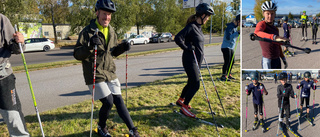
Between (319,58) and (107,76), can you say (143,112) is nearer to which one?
(107,76)

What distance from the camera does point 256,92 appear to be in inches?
74.6

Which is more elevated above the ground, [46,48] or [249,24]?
[249,24]

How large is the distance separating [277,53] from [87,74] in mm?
2326

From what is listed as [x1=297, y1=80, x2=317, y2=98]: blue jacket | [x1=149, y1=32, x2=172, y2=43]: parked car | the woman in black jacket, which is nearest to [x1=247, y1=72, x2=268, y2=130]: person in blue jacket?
[x1=297, y1=80, x2=317, y2=98]: blue jacket

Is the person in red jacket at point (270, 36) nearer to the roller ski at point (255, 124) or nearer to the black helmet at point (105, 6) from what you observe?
the roller ski at point (255, 124)

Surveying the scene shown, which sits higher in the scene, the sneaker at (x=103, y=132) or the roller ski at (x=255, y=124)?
the roller ski at (x=255, y=124)

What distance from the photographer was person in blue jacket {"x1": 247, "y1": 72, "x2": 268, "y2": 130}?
1.85 metres

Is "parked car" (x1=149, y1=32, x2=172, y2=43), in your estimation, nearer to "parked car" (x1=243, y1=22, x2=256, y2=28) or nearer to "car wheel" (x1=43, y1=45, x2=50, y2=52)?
"car wheel" (x1=43, y1=45, x2=50, y2=52)

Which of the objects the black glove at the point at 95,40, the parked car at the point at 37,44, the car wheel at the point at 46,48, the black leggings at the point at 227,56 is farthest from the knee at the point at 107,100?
the car wheel at the point at 46,48

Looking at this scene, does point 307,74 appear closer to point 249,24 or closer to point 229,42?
point 249,24

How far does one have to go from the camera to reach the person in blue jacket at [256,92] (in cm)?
185

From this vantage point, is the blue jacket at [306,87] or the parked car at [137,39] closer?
the blue jacket at [306,87]

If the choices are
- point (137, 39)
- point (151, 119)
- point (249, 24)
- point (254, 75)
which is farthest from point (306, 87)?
point (137, 39)

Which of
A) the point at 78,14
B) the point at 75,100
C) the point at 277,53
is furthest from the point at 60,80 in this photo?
the point at 78,14
